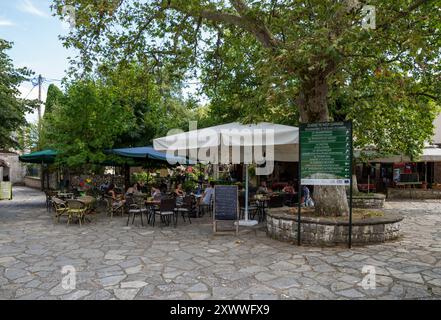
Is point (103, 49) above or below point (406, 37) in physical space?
above

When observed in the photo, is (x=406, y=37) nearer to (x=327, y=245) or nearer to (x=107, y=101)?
(x=327, y=245)

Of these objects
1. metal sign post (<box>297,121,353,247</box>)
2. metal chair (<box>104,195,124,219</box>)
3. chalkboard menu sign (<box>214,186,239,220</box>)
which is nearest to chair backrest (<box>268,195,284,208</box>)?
chalkboard menu sign (<box>214,186,239,220</box>)

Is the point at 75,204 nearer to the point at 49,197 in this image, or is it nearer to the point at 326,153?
the point at 49,197

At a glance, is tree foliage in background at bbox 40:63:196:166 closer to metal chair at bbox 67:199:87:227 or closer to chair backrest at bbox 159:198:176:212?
metal chair at bbox 67:199:87:227

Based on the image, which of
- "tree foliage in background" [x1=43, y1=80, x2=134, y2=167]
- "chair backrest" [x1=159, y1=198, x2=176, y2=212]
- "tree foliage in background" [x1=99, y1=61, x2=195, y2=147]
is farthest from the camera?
"tree foliage in background" [x1=43, y1=80, x2=134, y2=167]

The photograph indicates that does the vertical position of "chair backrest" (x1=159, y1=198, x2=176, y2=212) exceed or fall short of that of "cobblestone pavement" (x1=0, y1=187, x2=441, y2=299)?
it exceeds it

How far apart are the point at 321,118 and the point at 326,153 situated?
1272 millimetres

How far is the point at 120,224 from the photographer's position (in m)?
10.1

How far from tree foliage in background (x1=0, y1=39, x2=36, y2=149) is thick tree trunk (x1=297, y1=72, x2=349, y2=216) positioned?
36.6 ft

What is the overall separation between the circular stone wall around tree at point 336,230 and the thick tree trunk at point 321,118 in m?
0.42

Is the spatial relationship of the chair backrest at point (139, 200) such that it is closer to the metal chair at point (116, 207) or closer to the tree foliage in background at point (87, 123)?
the metal chair at point (116, 207)

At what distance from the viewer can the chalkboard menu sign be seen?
28.1ft

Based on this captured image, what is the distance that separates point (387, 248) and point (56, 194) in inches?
453
